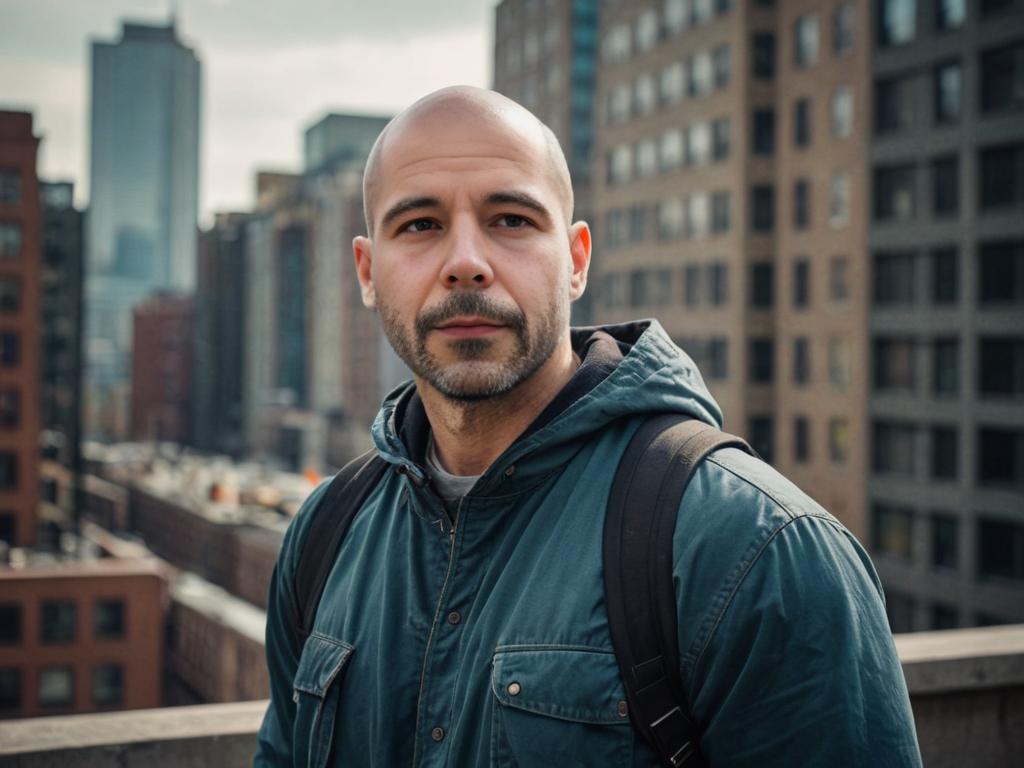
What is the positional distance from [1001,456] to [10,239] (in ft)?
154

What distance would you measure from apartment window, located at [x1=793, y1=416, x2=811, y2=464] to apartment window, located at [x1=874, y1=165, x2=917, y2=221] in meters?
9.16

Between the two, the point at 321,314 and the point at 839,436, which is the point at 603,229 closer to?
the point at 839,436

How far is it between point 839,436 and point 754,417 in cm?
483

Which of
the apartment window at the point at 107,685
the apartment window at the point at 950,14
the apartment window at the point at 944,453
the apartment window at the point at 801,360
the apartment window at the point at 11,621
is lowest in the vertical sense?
the apartment window at the point at 107,685


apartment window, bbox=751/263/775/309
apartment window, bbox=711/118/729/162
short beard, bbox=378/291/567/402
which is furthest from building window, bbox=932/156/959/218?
short beard, bbox=378/291/567/402

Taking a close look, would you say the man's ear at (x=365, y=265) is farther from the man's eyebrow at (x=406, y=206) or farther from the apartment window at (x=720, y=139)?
the apartment window at (x=720, y=139)

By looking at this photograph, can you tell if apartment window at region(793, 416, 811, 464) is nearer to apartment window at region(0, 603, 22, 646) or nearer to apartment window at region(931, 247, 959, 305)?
apartment window at region(931, 247, 959, 305)

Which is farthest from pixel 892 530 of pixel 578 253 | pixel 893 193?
pixel 578 253

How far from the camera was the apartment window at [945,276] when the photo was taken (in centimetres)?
3844

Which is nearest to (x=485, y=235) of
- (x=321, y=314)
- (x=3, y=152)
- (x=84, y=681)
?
(x=84, y=681)

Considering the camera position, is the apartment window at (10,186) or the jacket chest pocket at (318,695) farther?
the apartment window at (10,186)

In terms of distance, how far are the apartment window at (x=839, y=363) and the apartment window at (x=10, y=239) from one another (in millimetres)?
A: 40097

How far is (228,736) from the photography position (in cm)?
386

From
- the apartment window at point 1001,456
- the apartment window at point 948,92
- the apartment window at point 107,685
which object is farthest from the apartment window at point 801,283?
the apartment window at point 107,685
